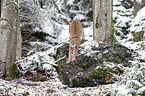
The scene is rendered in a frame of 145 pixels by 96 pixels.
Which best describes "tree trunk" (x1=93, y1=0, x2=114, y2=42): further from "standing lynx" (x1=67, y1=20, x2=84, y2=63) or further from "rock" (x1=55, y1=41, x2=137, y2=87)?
"standing lynx" (x1=67, y1=20, x2=84, y2=63)

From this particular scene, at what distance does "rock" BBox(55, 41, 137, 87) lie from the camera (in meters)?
5.36

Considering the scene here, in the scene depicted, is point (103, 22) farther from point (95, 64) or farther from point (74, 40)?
point (95, 64)

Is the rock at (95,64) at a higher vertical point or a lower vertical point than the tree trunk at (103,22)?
lower

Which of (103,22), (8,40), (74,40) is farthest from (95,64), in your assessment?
(8,40)

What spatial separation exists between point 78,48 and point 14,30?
2.89 metres

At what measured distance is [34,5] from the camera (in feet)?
36.2

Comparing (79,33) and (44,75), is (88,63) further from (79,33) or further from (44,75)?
(44,75)

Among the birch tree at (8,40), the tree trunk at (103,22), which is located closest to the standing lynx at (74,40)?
the tree trunk at (103,22)

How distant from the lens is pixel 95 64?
564cm

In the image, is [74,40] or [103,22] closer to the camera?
[74,40]

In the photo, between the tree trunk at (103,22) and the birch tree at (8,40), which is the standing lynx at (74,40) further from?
the birch tree at (8,40)

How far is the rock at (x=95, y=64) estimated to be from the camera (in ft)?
17.6

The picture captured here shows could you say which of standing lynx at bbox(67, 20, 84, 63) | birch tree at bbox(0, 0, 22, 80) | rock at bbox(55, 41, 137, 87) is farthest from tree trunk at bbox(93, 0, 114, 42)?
birch tree at bbox(0, 0, 22, 80)

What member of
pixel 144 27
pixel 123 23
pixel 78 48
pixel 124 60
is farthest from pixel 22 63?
pixel 123 23
